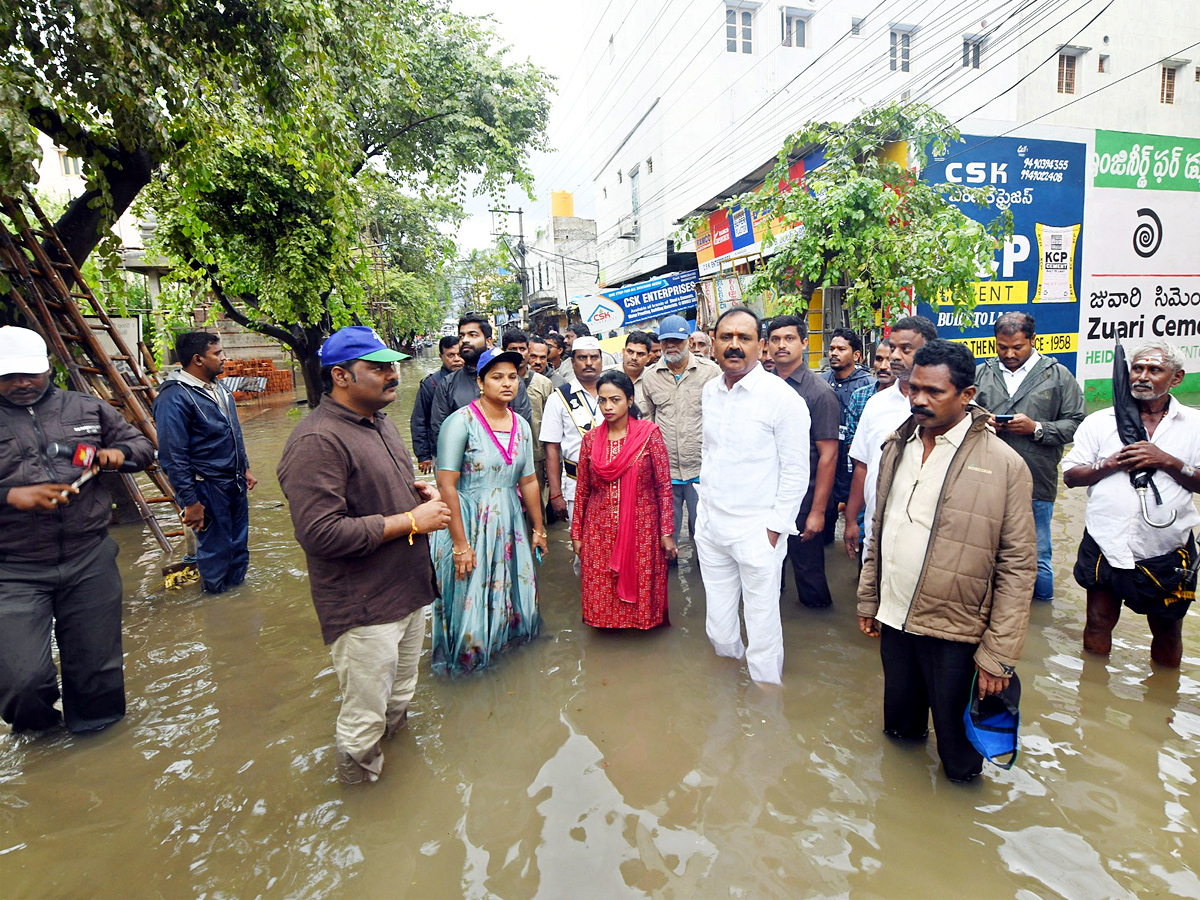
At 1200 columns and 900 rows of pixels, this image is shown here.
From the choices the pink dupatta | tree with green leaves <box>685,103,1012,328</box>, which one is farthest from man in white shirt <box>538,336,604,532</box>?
tree with green leaves <box>685,103,1012,328</box>

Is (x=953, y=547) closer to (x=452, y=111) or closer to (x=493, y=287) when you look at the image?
(x=452, y=111)

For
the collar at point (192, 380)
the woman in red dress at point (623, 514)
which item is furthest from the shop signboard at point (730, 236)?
the collar at point (192, 380)

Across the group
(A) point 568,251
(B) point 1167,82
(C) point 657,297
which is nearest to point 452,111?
(C) point 657,297

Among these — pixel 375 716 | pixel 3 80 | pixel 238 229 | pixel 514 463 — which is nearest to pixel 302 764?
pixel 375 716

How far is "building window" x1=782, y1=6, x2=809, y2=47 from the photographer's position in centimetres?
2067

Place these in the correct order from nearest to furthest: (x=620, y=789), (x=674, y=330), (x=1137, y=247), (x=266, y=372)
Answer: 1. (x=620, y=789)
2. (x=674, y=330)
3. (x=1137, y=247)
4. (x=266, y=372)

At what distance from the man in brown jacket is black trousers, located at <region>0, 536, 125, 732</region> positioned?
11.9 ft

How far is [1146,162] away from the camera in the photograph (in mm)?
11602

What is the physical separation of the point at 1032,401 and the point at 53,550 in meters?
5.35

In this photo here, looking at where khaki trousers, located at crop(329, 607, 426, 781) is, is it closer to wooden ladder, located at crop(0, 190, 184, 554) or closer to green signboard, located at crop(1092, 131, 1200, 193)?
wooden ladder, located at crop(0, 190, 184, 554)

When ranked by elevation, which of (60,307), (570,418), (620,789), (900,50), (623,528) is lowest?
(620,789)

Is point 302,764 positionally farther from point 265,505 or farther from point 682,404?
point 265,505

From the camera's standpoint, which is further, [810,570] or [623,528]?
[810,570]

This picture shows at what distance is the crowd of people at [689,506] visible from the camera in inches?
95.0
